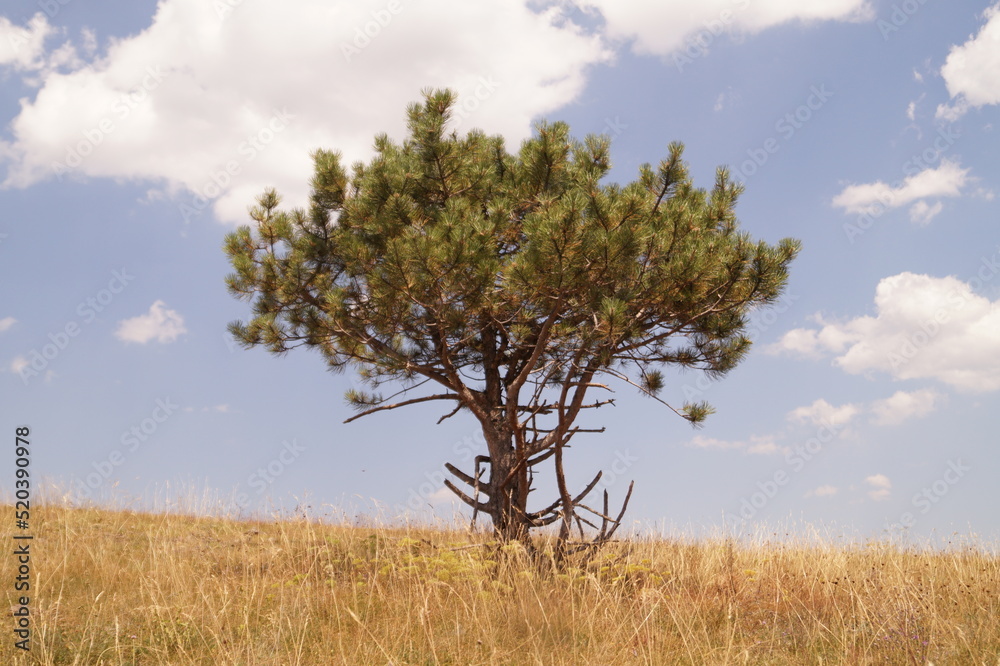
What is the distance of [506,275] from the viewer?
6.48 m

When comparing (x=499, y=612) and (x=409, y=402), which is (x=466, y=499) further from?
(x=499, y=612)

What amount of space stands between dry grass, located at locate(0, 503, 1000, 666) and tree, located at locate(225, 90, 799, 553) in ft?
5.33

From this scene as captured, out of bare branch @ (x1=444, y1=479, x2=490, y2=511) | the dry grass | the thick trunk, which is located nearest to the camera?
the dry grass

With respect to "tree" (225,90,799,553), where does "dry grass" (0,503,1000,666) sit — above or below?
below

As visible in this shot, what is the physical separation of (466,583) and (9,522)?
831 cm

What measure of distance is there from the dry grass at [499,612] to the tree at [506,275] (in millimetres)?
1623

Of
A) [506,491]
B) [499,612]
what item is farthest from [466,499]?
[499,612]

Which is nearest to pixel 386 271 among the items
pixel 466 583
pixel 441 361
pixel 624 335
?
pixel 441 361

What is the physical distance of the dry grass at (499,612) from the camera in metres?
4.80

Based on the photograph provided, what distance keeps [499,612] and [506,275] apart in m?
2.97

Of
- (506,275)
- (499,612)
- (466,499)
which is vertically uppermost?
(506,275)

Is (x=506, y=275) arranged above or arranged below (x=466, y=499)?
above

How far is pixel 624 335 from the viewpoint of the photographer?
6.82 m

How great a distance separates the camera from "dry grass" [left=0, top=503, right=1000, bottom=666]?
15.7 feet
